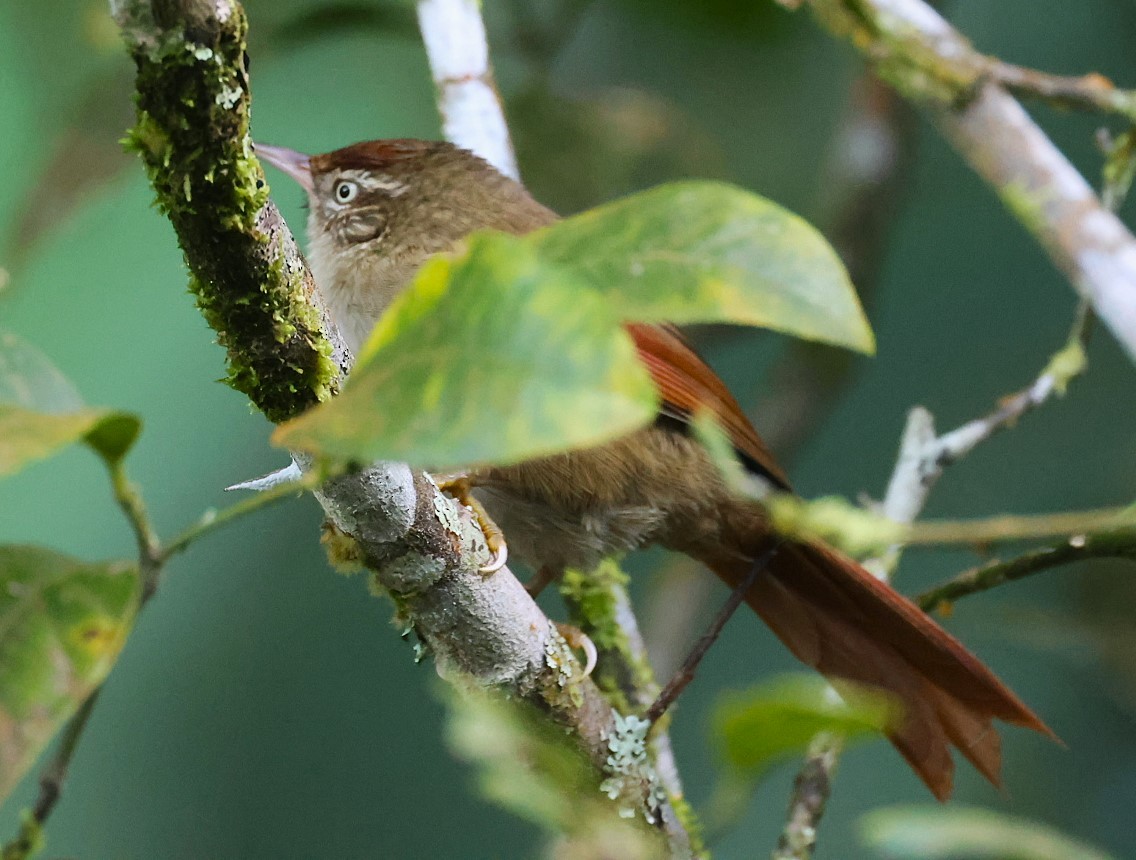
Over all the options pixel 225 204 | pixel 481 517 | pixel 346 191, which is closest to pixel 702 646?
pixel 481 517

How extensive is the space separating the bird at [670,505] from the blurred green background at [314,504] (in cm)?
102

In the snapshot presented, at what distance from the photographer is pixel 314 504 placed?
3742 millimetres

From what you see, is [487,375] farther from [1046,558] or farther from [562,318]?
[1046,558]

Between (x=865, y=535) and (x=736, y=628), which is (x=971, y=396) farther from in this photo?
(x=865, y=535)

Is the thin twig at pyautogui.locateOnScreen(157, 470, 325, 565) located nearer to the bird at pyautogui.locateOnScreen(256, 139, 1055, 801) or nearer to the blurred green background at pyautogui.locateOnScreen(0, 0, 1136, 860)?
the bird at pyautogui.locateOnScreen(256, 139, 1055, 801)

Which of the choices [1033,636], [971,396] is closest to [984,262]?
[971,396]

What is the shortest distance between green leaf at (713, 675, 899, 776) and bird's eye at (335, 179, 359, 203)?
1.77 m

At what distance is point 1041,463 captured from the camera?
3979 mm

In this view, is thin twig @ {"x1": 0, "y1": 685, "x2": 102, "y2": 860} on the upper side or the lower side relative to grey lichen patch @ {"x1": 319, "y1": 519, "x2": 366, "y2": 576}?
lower

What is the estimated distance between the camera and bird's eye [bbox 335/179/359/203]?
235 centimetres

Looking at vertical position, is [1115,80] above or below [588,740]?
above

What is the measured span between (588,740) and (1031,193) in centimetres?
101

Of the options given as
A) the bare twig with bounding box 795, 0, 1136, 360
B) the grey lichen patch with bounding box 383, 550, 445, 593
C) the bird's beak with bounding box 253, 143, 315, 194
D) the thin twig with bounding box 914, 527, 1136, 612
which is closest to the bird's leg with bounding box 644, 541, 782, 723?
the thin twig with bounding box 914, 527, 1136, 612

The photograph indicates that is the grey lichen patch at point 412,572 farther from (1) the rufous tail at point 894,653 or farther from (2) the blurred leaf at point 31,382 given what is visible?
(1) the rufous tail at point 894,653
